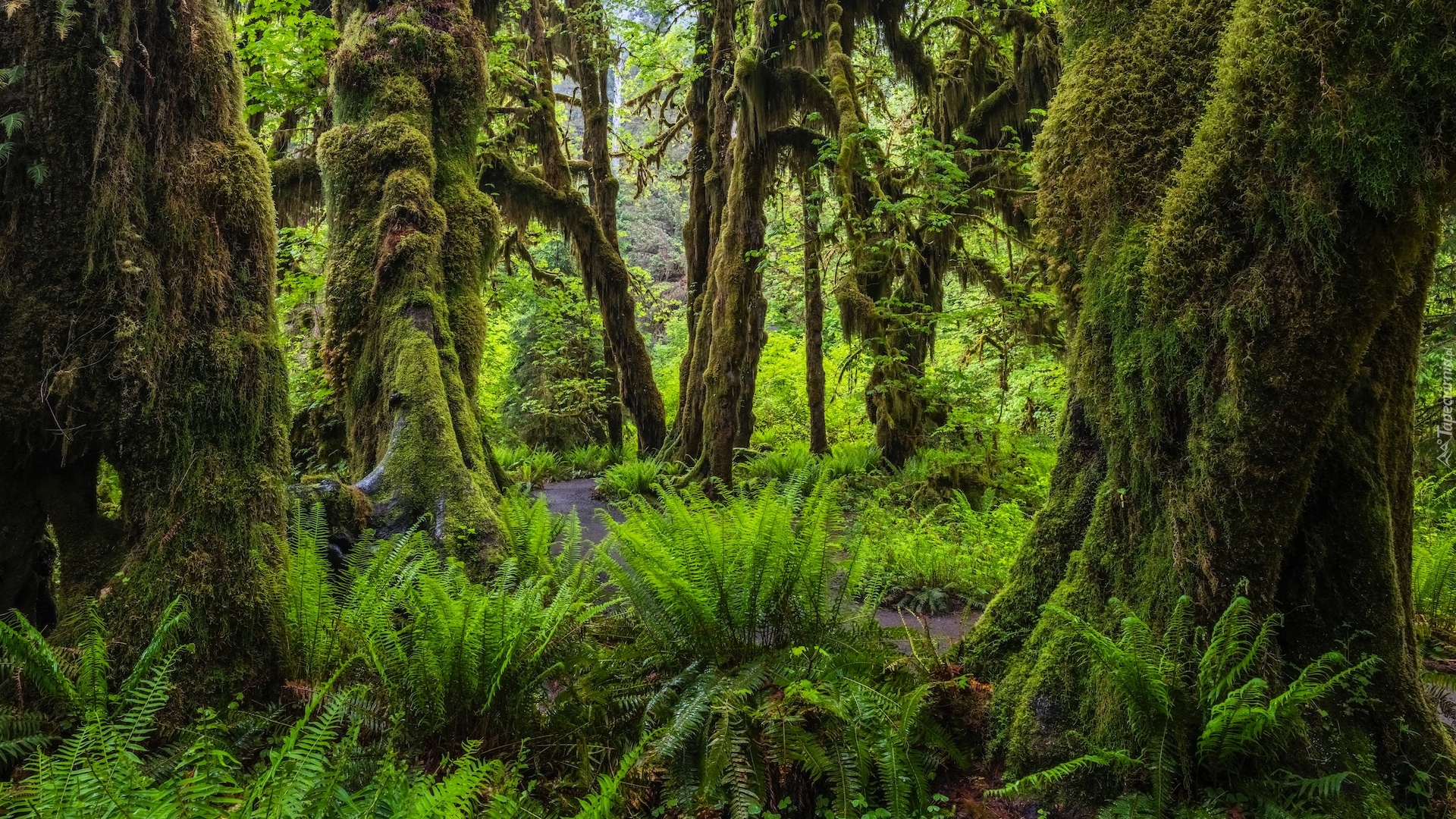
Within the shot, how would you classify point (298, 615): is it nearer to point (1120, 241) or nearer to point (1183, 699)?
point (1183, 699)

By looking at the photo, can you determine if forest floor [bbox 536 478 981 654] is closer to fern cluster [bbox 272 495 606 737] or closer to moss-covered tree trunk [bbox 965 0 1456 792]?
moss-covered tree trunk [bbox 965 0 1456 792]

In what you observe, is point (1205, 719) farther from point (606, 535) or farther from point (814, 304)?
point (814, 304)

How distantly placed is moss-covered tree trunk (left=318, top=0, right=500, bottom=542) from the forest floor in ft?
3.94

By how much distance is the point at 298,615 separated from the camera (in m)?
2.98

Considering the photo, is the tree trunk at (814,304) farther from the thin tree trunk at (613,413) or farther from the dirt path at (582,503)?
A: the thin tree trunk at (613,413)

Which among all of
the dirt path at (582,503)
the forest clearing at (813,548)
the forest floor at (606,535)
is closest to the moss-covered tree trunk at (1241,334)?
the forest clearing at (813,548)

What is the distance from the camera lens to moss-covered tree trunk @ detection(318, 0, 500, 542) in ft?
17.3

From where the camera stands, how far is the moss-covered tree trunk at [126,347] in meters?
2.76

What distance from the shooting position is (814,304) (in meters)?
11.1

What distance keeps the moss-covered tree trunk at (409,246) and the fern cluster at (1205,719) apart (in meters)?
4.02

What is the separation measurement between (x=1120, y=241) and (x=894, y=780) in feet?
6.79

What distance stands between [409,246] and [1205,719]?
5719 millimetres

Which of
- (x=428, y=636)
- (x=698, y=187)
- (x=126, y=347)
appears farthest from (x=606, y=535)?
(x=698, y=187)

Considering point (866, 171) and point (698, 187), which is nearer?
point (866, 171)
